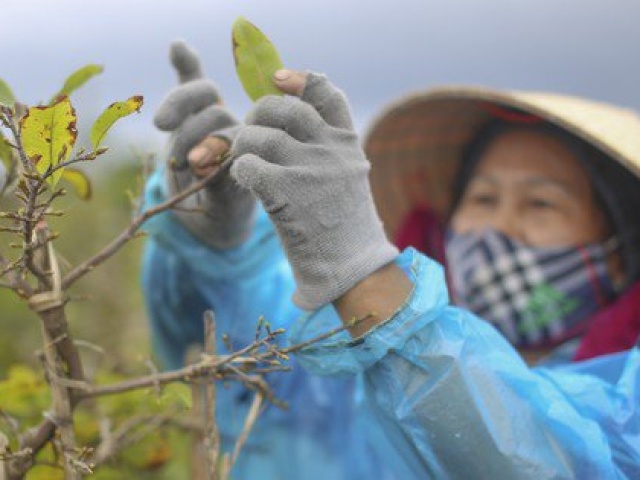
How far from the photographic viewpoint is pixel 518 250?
1730 mm

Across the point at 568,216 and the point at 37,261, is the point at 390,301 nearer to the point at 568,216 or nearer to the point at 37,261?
the point at 37,261

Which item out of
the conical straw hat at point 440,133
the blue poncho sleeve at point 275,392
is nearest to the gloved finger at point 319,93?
the blue poncho sleeve at point 275,392

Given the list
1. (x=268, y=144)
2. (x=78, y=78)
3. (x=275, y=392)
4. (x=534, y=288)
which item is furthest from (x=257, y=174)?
(x=534, y=288)

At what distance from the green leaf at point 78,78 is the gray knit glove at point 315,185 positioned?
0.69 feet

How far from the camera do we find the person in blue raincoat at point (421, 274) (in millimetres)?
986

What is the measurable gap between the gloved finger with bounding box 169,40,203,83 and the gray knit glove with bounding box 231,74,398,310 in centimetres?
31

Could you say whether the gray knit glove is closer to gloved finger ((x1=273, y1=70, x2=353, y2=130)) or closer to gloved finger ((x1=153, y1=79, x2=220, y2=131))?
gloved finger ((x1=273, y1=70, x2=353, y2=130))

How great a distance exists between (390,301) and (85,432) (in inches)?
24.0

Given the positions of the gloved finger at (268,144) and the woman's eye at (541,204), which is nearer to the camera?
the gloved finger at (268,144)

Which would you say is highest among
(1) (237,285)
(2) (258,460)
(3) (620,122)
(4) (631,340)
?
(3) (620,122)

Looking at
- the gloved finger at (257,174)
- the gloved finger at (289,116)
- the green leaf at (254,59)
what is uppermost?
the green leaf at (254,59)

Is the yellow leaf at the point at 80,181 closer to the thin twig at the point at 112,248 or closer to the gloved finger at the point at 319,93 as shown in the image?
the thin twig at the point at 112,248

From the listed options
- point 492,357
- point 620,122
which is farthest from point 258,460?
point 620,122

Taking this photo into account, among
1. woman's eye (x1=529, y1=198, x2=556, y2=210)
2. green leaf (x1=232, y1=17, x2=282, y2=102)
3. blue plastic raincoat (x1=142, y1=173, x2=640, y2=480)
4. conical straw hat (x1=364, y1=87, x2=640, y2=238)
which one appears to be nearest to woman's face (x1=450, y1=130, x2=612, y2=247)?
woman's eye (x1=529, y1=198, x2=556, y2=210)
